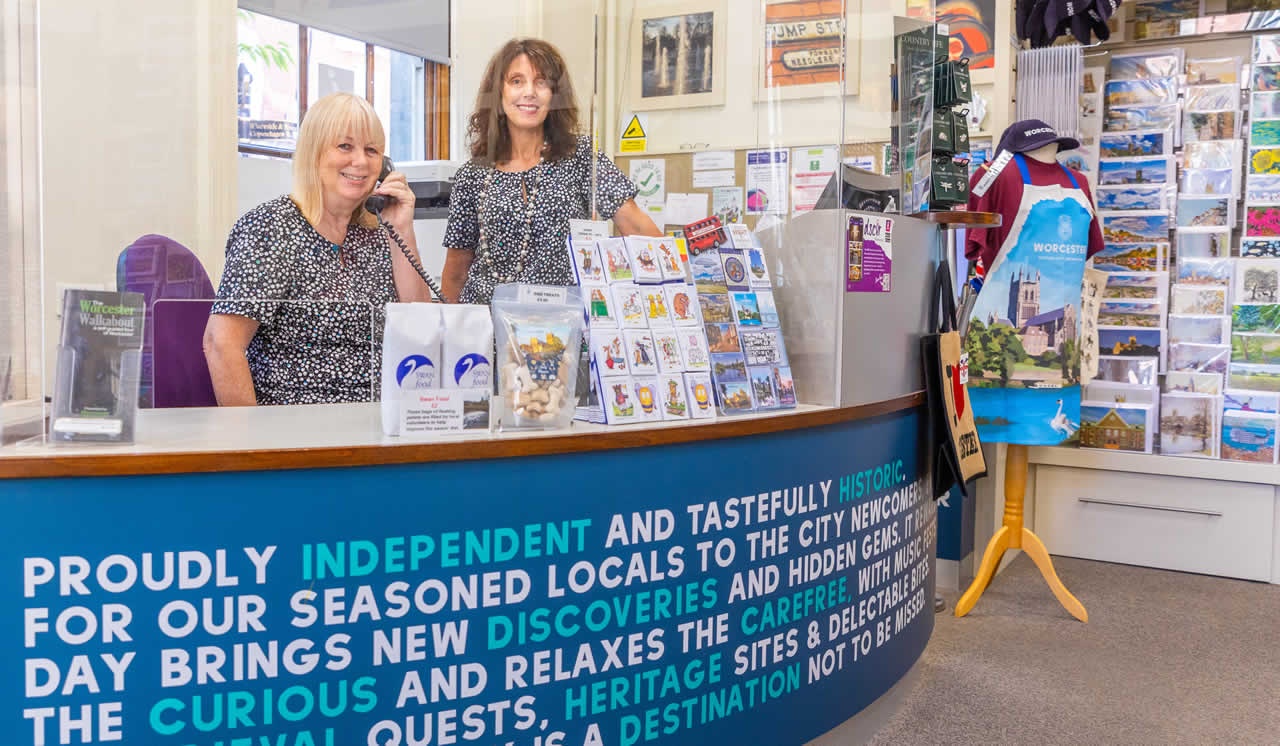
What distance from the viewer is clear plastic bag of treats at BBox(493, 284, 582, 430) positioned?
2.07m

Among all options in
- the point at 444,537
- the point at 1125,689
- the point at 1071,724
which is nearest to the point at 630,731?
the point at 444,537

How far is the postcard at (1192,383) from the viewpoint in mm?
4617

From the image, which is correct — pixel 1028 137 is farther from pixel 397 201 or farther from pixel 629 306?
pixel 397 201

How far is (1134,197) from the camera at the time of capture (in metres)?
4.68

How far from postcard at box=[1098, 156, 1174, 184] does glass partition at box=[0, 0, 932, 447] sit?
1923mm

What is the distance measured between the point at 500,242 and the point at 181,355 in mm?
868

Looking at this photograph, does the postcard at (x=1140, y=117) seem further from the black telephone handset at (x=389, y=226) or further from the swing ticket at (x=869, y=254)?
the black telephone handset at (x=389, y=226)

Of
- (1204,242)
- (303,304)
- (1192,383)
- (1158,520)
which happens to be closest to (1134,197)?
(1204,242)

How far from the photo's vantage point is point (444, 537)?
1889 mm

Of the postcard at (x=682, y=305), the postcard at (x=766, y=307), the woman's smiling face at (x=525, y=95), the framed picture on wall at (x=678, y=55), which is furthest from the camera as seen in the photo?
the framed picture on wall at (x=678, y=55)

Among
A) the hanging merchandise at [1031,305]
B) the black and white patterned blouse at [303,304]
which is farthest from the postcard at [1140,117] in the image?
the black and white patterned blouse at [303,304]

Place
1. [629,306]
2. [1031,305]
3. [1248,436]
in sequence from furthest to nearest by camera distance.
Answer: [1248,436]
[1031,305]
[629,306]

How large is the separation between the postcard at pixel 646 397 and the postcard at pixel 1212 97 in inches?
139

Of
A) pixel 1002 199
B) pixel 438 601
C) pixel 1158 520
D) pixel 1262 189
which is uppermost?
pixel 1262 189
